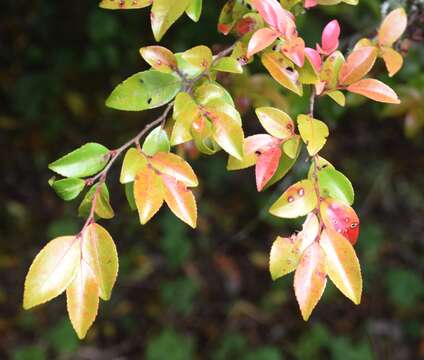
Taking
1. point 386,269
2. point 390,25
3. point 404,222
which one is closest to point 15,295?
point 386,269

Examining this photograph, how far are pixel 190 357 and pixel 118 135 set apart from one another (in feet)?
3.69

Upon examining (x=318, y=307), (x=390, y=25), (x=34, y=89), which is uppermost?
(x=390, y=25)

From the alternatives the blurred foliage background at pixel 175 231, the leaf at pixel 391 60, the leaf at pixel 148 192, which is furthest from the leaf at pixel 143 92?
the blurred foliage background at pixel 175 231

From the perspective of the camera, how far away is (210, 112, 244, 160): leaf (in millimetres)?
718

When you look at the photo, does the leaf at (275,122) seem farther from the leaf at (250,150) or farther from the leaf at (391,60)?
the leaf at (391,60)

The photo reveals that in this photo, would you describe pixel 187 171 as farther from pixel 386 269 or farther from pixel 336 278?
pixel 386 269

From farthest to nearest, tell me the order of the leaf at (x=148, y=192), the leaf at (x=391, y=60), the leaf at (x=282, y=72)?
the leaf at (x=391, y=60) < the leaf at (x=282, y=72) < the leaf at (x=148, y=192)

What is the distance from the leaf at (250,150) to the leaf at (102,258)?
194 mm

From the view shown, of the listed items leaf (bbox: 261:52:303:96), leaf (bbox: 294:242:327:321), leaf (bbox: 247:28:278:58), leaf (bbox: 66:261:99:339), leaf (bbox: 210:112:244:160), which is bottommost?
leaf (bbox: 66:261:99:339)

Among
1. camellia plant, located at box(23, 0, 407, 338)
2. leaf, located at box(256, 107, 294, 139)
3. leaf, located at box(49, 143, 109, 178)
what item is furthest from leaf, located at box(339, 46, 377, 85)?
leaf, located at box(49, 143, 109, 178)

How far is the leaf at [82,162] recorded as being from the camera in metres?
0.76

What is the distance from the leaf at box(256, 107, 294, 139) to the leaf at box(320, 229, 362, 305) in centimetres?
15

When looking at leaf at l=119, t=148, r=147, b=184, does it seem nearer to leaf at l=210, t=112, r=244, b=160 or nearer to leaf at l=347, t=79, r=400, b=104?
leaf at l=210, t=112, r=244, b=160

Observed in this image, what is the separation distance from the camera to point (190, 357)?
233 cm
